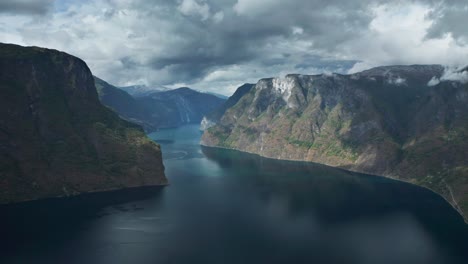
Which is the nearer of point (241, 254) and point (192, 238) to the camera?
point (241, 254)

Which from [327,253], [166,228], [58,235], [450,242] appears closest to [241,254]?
[327,253]

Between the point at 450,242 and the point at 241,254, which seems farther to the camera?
the point at 450,242

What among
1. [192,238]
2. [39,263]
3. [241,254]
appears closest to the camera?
[39,263]

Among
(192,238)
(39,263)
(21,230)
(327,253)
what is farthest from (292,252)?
(21,230)

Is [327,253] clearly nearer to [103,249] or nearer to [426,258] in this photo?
[426,258]

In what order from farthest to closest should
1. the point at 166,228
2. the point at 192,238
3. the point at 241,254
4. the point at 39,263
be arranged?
1. the point at 166,228
2. the point at 192,238
3. the point at 241,254
4. the point at 39,263

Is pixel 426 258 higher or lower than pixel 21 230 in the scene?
lower

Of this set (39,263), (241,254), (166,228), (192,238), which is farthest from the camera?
(166,228)

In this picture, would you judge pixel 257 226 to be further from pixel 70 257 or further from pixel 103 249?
pixel 70 257

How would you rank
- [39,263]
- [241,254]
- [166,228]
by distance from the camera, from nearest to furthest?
[39,263], [241,254], [166,228]
